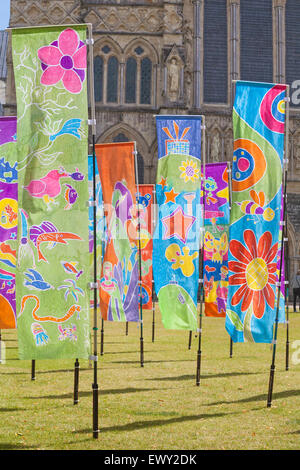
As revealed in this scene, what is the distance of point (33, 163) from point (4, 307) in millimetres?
5175

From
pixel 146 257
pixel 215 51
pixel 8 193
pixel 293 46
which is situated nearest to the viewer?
pixel 8 193

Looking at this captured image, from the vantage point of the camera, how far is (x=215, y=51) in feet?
108

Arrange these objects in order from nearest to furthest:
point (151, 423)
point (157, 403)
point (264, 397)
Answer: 1. point (151, 423)
2. point (157, 403)
3. point (264, 397)

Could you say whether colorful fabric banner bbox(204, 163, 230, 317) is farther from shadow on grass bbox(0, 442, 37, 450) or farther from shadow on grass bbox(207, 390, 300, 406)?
shadow on grass bbox(0, 442, 37, 450)

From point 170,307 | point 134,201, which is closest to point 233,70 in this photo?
point 134,201

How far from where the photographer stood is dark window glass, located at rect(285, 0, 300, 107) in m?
33.1

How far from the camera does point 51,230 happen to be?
7.00 meters

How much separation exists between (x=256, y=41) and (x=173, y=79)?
244 inches

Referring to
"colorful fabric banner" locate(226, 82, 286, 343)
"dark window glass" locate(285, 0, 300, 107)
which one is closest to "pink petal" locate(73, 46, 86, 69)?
"colorful fabric banner" locate(226, 82, 286, 343)

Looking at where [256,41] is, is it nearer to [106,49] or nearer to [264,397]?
[106,49]

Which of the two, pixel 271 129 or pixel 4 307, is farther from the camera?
pixel 4 307

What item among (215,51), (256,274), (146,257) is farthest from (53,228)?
(215,51)

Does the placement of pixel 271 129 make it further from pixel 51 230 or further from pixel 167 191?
pixel 51 230

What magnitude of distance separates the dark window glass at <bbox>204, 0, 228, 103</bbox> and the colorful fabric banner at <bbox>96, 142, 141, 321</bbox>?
20589 mm
